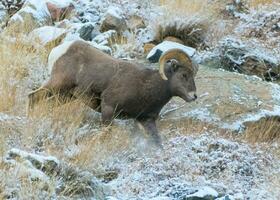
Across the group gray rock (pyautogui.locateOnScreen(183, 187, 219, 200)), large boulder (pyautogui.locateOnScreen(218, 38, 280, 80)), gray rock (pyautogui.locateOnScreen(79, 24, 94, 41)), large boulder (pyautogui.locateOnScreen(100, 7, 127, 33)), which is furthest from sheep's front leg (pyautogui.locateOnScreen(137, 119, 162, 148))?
large boulder (pyautogui.locateOnScreen(100, 7, 127, 33))

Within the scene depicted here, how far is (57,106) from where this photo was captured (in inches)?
317

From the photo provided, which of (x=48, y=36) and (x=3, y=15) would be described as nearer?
(x=48, y=36)

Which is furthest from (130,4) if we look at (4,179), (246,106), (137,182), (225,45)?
(4,179)

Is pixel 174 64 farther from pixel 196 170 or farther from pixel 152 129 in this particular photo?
pixel 196 170

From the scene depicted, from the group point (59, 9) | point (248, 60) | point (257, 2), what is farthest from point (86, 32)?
point (257, 2)

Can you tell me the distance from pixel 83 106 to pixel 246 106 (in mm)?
2009

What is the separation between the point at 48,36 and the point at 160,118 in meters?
2.51

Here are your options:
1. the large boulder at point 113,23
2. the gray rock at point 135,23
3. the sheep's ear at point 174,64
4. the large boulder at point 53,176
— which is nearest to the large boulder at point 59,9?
the large boulder at point 113,23

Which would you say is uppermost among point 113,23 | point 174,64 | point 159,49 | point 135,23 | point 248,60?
point 174,64

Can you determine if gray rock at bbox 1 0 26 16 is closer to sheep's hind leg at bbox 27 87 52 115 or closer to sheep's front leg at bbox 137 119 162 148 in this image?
sheep's hind leg at bbox 27 87 52 115

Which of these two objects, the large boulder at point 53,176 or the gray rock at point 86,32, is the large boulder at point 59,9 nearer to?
the gray rock at point 86,32

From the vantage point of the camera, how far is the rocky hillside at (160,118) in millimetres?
6625

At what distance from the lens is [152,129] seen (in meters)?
8.11

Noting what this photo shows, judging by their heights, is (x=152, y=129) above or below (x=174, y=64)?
below
